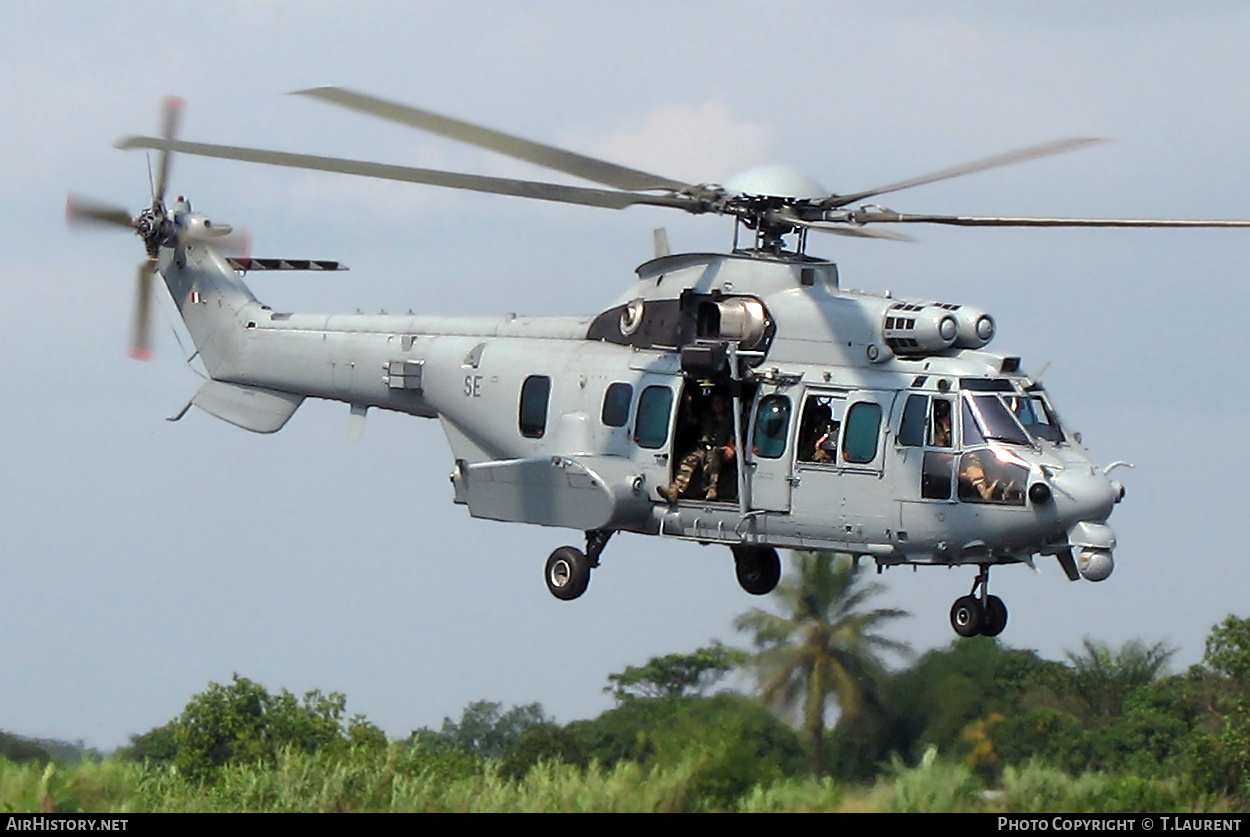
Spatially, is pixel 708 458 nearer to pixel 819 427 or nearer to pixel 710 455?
pixel 710 455

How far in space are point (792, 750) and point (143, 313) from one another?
10.4m

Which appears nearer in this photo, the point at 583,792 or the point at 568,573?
the point at 583,792

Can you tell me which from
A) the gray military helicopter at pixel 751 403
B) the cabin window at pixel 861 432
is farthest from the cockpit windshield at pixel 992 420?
the cabin window at pixel 861 432

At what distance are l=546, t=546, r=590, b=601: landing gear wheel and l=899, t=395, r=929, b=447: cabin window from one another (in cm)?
399

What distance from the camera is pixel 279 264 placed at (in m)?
25.5

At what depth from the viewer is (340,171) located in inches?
716

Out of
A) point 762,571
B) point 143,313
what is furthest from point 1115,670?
point 143,313

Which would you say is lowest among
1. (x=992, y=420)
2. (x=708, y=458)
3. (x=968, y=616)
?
(x=968, y=616)

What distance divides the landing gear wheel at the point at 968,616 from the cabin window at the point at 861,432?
68.2 inches

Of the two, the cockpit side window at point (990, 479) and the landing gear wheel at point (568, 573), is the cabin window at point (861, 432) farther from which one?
the landing gear wheel at point (568, 573)

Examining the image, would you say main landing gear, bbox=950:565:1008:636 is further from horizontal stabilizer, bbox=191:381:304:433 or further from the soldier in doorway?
horizontal stabilizer, bbox=191:381:304:433

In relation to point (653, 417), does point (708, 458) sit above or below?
below

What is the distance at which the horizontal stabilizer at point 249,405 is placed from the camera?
24438 mm

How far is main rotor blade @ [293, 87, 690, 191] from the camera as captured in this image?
17500 mm
